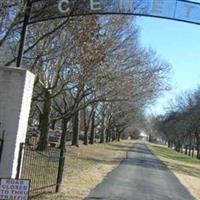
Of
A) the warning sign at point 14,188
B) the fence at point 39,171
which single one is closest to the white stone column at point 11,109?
the warning sign at point 14,188

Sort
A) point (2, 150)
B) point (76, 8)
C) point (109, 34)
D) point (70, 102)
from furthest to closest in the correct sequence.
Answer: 1. point (70, 102)
2. point (109, 34)
3. point (76, 8)
4. point (2, 150)

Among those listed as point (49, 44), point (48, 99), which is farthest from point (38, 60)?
point (48, 99)

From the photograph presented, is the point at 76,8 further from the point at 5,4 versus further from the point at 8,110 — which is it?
the point at 8,110

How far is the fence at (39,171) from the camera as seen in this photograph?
1714 centimetres

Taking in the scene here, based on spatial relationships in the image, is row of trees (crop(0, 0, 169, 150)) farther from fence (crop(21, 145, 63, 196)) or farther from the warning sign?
the warning sign

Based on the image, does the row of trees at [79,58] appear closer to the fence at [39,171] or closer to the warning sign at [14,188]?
the fence at [39,171]

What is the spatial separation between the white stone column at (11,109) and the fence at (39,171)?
2.68 meters

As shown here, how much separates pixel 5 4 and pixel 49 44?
10028 mm

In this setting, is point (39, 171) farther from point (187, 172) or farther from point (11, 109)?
point (187, 172)

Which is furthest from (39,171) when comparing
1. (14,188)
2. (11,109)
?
(14,188)

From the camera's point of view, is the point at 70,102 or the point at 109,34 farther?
the point at 70,102

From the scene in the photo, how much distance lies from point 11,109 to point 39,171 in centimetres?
634

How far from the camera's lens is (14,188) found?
11.6 metres

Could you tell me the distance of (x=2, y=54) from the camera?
2659 cm
